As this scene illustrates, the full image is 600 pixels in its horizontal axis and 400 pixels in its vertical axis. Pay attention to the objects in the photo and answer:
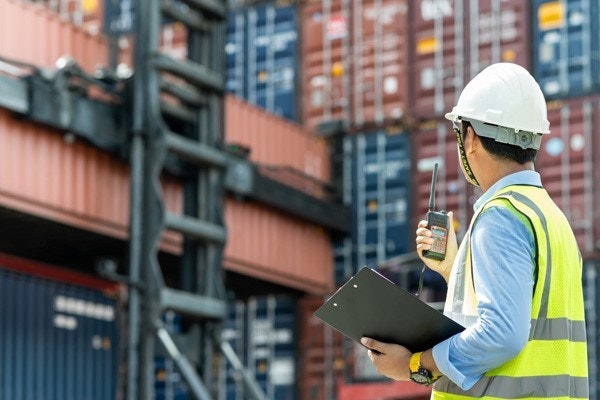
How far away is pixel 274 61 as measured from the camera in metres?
22.5

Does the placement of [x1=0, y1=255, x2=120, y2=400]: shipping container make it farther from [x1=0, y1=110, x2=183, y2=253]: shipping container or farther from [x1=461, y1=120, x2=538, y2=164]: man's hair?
[x1=461, y1=120, x2=538, y2=164]: man's hair

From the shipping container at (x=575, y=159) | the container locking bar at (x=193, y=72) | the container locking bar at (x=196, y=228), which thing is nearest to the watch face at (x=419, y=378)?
the container locking bar at (x=196, y=228)

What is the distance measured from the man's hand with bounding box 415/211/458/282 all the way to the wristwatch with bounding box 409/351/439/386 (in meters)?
0.36

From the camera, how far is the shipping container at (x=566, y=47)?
64.7 ft

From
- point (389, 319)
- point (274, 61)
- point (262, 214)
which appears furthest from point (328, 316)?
point (274, 61)

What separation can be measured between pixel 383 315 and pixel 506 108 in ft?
1.95

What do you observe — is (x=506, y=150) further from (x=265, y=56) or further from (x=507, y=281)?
(x=265, y=56)

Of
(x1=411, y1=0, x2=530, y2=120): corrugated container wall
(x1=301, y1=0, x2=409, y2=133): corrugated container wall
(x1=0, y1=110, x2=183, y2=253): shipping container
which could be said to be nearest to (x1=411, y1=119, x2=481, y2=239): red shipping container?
(x1=411, y1=0, x2=530, y2=120): corrugated container wall

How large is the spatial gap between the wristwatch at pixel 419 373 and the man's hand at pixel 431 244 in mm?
361

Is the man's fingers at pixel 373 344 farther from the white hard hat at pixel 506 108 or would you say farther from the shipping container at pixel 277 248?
the shipping container at pixel 277 248

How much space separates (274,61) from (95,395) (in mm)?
6824

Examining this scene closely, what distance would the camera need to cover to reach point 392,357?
3.51 metres

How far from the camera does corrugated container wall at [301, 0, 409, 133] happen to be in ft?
70.2

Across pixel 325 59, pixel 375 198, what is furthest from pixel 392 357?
pixel 325 59
